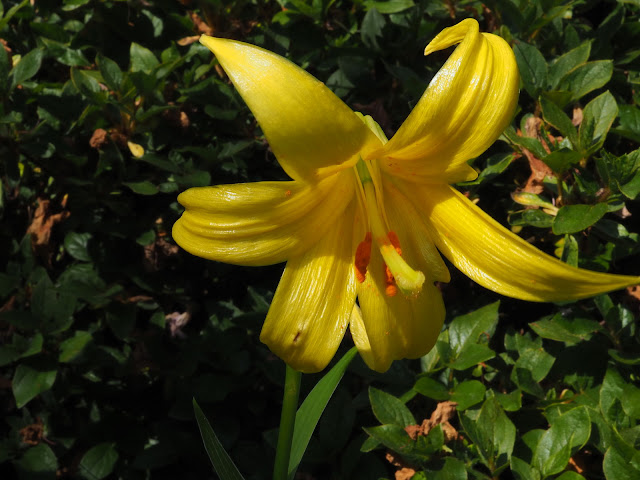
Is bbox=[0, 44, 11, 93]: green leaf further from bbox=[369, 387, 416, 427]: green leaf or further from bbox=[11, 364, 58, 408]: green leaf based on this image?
bbox=[369, 387, 416, 427]: green leaf

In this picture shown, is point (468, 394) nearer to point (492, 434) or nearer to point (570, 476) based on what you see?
point (492, 434)

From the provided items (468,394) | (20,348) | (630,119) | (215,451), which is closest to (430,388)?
(468,394)

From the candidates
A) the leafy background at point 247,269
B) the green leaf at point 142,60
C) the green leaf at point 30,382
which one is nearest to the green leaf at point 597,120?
the leafy background at point 247,269

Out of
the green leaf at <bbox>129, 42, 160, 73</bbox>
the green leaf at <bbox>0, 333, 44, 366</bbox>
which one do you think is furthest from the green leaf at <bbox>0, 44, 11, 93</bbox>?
the green leaf at <bbox>0, 333, 44, 366</bbox>

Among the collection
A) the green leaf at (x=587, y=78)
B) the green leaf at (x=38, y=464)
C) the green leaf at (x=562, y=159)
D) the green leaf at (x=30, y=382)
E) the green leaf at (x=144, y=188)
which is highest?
the green leaf at (x=587, y=78)

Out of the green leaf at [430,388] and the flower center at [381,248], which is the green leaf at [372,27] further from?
the green leaf at [430,388]

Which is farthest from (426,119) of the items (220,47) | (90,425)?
(90,425)
